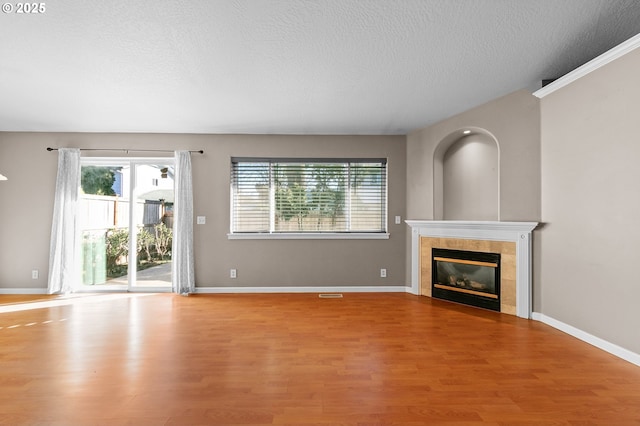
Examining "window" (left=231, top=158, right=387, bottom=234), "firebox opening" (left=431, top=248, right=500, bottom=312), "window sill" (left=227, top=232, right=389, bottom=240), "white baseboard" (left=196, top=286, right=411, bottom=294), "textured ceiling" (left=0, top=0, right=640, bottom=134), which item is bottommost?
"white baseboard" (left=196, top=286, right=411, bottom=294)

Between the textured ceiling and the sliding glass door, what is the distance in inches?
43.1

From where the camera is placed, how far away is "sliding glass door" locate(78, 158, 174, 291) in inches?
204

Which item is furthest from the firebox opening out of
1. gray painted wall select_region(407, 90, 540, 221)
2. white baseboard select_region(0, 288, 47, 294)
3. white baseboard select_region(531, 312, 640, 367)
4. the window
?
white baseboard select_region(0, 288, 47, 294)

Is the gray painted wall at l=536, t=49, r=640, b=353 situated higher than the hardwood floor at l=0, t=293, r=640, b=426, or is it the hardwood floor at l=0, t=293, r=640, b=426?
the gray painted wall at l=536, t=49, r=640, b=353

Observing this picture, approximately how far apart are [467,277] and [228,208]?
3.77m

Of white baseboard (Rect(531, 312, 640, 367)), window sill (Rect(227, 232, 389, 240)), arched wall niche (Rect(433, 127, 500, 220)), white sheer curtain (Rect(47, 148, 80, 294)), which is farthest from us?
window sill (Rect(227, 232, 389, 240))

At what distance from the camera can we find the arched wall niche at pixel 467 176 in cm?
433

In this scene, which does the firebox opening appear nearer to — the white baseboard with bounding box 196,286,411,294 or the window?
the white baseboard with bounding box 196,286,411,294

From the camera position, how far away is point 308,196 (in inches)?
206

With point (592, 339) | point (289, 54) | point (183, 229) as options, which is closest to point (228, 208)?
point (183, 229)

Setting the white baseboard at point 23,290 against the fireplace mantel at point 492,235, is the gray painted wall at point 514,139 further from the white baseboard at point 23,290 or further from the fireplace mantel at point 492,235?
the white baseboard at point 23,290

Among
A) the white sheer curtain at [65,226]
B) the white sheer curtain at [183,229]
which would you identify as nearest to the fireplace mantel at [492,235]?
the white sheer curtain at [183,229]

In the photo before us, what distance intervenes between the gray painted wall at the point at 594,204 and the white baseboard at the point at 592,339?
4cm

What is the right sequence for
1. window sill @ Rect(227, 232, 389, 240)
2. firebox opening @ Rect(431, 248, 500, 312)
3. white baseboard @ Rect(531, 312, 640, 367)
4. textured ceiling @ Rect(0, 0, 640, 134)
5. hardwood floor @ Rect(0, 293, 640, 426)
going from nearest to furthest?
1. hardwood floor @ Rect(0, 293, 640, 426)
2. textured ceiling @ Rect(0, 0, 640, 134)
3. white baseboard @ Rect(531, 312, 640, 367)
4. firebox opening @ Rect(431, 248, 500, 312)
5. window sill @ Rect(227, 232, 389, 240)
